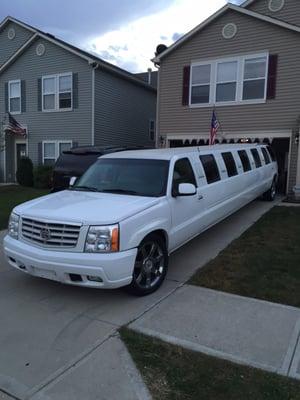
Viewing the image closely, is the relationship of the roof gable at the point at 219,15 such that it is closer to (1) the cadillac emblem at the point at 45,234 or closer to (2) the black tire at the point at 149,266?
(2) the black tire at the point at 149,266

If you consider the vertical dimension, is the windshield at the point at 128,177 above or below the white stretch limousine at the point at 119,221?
above

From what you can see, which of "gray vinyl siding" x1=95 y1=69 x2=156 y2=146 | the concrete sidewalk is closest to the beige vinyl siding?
"gray vinyl siding" x1=95 y1=69 x2=156 y2=146

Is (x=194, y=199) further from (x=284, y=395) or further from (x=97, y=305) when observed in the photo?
(x=284, y=395)

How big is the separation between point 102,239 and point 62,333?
1053 mm

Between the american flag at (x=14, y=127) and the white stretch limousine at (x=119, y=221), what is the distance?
48.3 ft

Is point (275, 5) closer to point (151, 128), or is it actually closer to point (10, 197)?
point (151, 128)

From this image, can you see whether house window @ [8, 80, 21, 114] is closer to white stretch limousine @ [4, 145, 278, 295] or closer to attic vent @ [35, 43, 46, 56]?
attic vent @ [35, 43, 46, 56]

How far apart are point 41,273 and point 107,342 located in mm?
1283

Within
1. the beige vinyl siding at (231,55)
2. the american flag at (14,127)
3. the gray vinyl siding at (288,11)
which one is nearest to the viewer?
the beige vinyl siding at (231,55)

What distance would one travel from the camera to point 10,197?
526 inches

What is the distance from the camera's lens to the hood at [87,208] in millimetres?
4328

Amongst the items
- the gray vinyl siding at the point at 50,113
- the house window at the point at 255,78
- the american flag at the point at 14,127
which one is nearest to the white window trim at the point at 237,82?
the house window at the point at 255,78

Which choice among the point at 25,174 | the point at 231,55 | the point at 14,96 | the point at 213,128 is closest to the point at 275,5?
the point at 231,55

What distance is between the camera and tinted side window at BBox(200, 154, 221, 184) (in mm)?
6660
